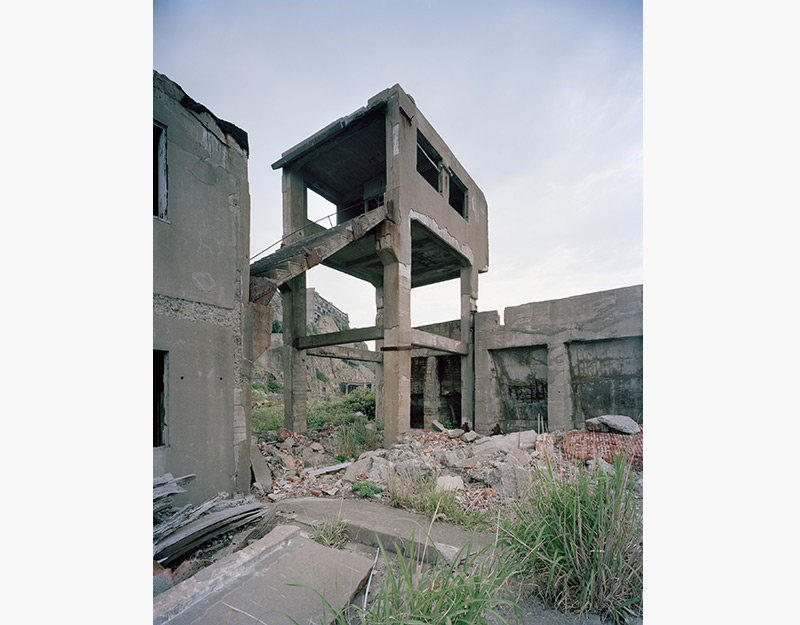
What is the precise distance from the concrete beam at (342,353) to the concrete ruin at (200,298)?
5.89 m

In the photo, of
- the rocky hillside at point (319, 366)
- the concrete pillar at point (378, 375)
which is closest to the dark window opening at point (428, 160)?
the concrete pillar at point (378, 375)

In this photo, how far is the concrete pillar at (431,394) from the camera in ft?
38.4

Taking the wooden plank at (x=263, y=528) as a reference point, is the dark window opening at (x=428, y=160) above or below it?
above

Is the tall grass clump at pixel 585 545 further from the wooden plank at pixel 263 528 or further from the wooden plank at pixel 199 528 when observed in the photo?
the wooden plank at pixel 199 528

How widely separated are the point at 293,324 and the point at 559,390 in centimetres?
711

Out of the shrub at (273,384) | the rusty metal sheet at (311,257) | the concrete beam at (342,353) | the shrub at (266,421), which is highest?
the rusty metal sheet at (311,257)

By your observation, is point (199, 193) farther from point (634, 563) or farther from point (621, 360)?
point (621, 360)

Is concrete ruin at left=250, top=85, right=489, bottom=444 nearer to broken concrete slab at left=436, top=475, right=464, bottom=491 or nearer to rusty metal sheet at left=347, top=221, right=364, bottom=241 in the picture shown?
rusty metal sheet at left=347, top=221, right=364, bottom=241

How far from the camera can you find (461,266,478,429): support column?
10547 millimetres

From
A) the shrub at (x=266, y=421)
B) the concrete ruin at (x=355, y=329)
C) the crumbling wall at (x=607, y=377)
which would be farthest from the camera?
the shrub at (x=266, y=421)

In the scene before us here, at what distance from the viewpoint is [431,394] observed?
1184cm

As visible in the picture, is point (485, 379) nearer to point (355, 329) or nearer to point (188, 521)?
point (355, 329)

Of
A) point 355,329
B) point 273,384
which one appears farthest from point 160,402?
point 273,384
